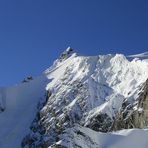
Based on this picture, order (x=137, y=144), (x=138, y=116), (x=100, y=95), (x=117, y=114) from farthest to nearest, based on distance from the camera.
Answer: (x=100, y=95)
(x=117, y=114)
(x=138, y=116)
(x=137, y=144)

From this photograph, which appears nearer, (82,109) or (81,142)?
(81,142)

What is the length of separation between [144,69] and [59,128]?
27142mm

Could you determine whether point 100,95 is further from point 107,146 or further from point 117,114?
point 107,146

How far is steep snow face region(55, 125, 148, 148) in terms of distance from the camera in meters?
102

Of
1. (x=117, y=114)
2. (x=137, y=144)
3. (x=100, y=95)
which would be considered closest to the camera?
(x=137, y=144)

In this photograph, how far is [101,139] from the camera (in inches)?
4178

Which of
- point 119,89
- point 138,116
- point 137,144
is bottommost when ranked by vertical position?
point 137,144

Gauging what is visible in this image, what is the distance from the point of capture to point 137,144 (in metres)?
103

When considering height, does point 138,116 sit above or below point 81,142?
above

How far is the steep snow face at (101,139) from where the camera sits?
10200cm

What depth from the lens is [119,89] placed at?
19275 cm

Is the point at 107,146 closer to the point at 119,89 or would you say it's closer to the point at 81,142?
the point at 81,142

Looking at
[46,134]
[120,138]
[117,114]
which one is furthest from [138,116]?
[120,138]

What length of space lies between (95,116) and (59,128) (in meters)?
13.1
